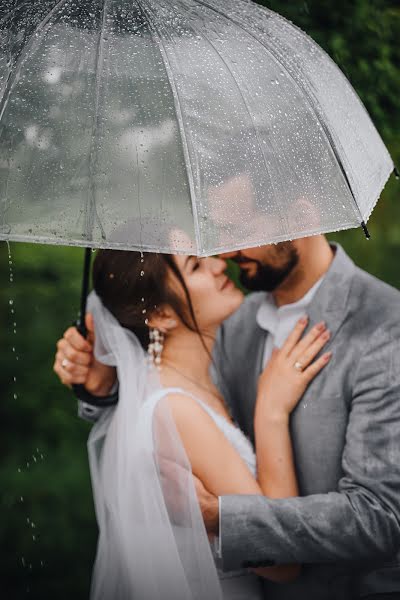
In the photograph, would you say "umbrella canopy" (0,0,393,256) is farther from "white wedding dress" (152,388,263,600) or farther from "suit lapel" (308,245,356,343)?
"white wedding dress" (152,388,263,600)

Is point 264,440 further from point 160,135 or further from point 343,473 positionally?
point 160,135

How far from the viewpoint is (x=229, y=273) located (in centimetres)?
493

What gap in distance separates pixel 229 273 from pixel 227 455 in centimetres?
212

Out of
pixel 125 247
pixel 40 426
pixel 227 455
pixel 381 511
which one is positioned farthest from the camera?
pixel 40 426

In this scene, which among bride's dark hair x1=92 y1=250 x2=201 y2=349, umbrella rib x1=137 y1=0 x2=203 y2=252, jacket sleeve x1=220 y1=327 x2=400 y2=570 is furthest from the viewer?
bride's dark hair x1=92 y1=250 x2=201 y2=349

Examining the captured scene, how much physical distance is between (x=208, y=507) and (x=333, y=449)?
46 centimetres

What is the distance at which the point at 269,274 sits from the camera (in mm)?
3027

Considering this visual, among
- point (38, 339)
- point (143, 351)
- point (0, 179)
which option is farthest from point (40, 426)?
point (0, 179)

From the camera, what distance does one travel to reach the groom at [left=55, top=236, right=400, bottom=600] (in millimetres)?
2730

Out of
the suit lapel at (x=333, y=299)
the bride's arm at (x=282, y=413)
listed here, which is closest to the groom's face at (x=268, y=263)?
the suit lapel at (x=333, y=299)

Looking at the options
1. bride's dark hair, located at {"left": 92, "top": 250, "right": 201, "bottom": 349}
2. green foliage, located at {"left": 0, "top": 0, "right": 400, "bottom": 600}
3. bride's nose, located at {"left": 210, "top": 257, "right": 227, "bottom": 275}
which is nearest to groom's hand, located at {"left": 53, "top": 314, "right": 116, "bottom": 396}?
bride's dark hair, located at {"left": 92, "top": 250, "right": 201, "bottom": 349}

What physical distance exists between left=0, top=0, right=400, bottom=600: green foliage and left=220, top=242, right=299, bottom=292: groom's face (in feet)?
6.22

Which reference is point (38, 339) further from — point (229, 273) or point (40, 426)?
point (229, 273)

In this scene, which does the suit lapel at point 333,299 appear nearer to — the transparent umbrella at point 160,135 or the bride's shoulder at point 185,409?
the bride's shoulder at point 185,409
